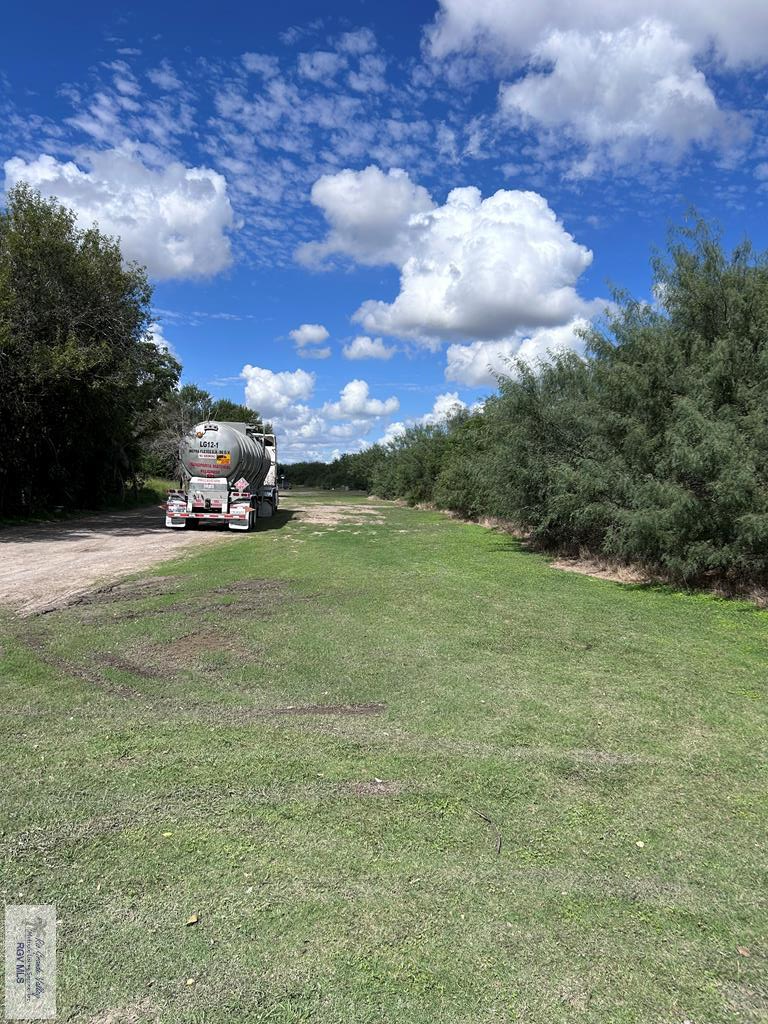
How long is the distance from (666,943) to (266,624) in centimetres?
614

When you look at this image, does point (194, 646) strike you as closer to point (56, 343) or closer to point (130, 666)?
point (130, 666)

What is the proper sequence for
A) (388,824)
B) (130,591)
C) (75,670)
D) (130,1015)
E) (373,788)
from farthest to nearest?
(130,591), (75,670), (373,788), (388,824), (130,1015)

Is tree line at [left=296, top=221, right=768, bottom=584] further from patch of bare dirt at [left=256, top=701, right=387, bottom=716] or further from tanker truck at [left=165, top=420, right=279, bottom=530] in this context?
tanker truck at [left=165, top=420, right=279, bottom=530]

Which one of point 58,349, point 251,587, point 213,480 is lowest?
point 251,587

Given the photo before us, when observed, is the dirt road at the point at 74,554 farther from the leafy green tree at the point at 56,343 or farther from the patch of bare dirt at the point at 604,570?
the patch of bare dirt at the point at 604,570

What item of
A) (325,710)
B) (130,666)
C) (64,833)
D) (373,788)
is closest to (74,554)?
(130,666)

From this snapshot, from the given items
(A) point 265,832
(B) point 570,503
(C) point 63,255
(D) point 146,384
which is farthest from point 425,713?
(D) point 146,384

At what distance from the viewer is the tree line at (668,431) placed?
34.4ft

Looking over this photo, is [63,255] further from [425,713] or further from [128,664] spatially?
[425,713]

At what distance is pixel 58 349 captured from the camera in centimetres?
1848

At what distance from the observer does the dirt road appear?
1000 centimetres

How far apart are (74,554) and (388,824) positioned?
1326cm

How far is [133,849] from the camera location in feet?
10.6

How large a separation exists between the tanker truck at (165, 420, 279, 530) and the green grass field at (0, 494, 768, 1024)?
43.8 ft
